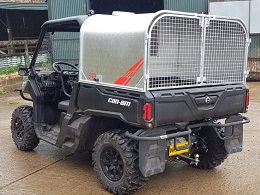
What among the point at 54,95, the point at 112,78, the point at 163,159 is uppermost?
the point at 112,78

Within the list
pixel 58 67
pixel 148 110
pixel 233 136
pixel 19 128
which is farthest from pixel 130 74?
pixel 19 128

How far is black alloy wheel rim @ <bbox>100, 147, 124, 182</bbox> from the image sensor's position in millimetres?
4285

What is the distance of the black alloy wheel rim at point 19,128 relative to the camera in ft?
19.6

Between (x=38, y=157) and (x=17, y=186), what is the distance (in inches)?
43.6

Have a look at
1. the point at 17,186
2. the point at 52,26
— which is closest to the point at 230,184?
the point at 17,186

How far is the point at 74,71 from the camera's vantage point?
18.8 feet

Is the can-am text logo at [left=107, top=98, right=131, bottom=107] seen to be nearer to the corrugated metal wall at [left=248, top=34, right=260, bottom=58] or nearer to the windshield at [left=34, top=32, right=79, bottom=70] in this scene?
the corrugated metal wall at [left=248, top=34, right=260, bottom=58]

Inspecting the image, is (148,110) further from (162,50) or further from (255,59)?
(255,59)

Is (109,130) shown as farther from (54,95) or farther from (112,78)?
(54,95)

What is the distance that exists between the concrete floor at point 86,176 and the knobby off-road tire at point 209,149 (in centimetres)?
13

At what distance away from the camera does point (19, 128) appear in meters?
6.04

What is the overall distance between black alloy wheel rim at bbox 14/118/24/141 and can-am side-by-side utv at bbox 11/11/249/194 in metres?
1.21

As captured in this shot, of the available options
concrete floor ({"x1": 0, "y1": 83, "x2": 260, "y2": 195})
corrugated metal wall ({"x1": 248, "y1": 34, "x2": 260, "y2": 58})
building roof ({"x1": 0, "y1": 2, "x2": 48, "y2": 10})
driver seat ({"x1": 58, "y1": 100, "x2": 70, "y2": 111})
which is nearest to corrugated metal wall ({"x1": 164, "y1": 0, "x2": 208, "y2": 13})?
corrugated metal wall ({"x1": 248, "y1": 34, "x2": 260, "y2": 58})

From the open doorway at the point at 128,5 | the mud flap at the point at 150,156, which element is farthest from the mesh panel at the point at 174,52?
the open doorway at the point at 128,5
